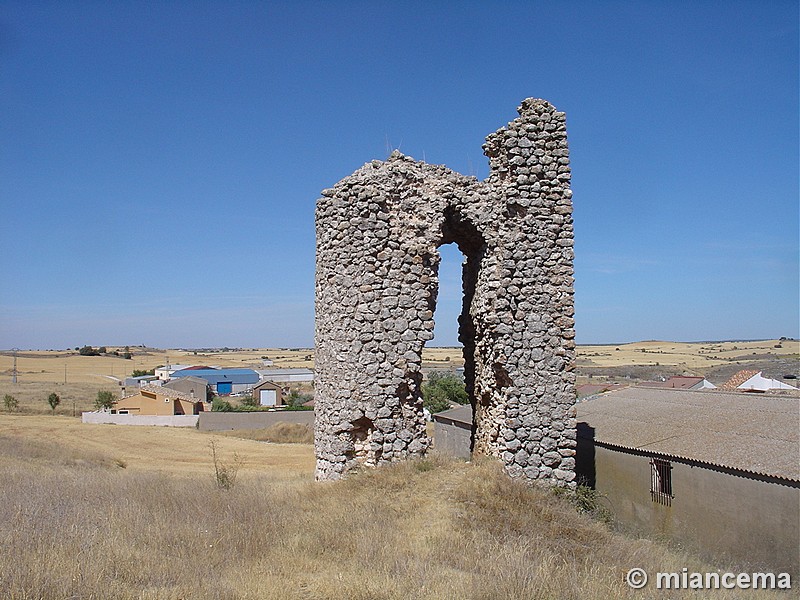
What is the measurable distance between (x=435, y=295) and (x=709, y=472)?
204 inches

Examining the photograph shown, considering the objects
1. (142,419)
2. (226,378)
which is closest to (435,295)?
(142,419)

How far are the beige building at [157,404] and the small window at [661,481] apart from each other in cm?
3341

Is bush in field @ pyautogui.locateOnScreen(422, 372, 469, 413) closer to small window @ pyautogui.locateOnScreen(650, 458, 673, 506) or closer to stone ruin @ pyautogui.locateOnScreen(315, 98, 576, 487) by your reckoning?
small window @ pyautogui.locateOnScreen(650, 458, 673, 506)

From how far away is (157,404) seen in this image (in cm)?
3850

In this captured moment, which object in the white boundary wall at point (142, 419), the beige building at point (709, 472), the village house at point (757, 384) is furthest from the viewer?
the white boundary wall at point (142, 419)

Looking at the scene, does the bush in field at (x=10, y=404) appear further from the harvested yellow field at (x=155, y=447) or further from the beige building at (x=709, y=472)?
the beige building at (x=709, y=472)

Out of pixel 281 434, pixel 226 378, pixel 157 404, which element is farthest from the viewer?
pixel 226 378

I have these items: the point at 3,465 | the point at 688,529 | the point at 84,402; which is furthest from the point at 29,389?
the point at 688,529

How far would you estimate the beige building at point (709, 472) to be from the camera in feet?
27.7

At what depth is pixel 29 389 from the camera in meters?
55.7

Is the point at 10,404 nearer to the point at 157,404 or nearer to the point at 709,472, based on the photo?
the point at 157,404

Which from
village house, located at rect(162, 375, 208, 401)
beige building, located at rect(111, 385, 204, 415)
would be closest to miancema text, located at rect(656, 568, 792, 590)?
beige building, located at rect(111, 385, 204, 415)

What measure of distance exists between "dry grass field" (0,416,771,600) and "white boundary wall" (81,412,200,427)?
2684cm

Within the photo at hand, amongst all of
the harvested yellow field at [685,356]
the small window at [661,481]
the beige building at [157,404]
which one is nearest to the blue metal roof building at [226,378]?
the beige building at [157,404]
